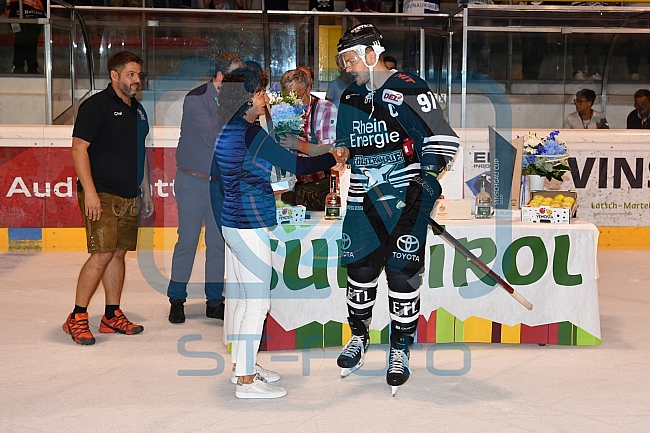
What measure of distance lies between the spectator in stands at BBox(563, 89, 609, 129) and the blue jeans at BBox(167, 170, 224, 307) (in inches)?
201

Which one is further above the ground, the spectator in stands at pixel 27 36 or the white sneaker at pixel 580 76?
the spectator in stands at pixel 27 36

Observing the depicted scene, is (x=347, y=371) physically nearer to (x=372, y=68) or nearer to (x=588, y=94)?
(x=372, y=68)

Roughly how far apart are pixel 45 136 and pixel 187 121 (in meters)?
3.21

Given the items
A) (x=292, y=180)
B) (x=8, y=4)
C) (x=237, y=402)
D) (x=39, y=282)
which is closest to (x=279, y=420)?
(x=237, y=402)

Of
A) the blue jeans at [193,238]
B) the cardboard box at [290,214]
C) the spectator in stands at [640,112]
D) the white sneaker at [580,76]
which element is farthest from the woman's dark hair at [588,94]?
the cardboard box at [290,214]

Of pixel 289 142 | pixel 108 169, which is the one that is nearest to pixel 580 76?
pixel 289 142

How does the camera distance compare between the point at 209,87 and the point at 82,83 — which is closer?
the point at 209,87

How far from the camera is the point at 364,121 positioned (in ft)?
14.2

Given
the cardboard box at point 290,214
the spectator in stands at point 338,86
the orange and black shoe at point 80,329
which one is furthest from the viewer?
the spectator in stands at point 338,86

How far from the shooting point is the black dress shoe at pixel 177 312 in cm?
574

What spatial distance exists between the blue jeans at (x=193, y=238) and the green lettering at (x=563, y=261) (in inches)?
83.7

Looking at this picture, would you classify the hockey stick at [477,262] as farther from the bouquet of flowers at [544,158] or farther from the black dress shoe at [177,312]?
the black dress shoe at [177,312]

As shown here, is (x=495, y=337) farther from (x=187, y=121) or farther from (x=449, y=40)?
(x=449, y=40)

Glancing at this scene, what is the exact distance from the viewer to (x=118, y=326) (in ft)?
17.8
